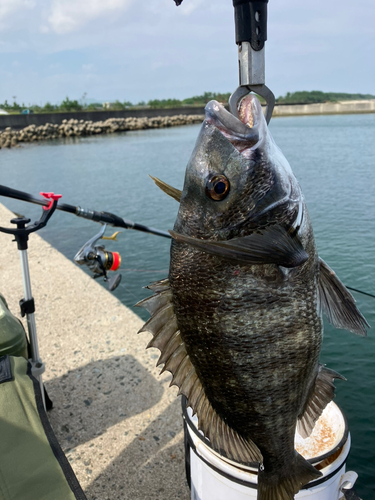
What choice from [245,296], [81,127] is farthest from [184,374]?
[81,127]

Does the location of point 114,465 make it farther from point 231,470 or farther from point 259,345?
point 259,345

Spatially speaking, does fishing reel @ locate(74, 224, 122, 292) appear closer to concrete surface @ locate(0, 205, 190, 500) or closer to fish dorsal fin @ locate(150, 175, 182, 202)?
concrete surface @ locate(0, 205, 190, 500)

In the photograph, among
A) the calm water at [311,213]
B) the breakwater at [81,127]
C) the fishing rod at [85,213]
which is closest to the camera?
the fishing rod at [85,213]

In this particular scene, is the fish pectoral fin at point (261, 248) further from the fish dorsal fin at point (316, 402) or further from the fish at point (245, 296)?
the fish dorsal fin at point (316, 402)

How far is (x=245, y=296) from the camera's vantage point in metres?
1.40

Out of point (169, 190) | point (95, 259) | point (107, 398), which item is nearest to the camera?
point (169, 190)

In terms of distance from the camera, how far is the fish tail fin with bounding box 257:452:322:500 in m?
1.60

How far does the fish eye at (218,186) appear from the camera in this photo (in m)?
1.44

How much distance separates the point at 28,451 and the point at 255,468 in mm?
1085

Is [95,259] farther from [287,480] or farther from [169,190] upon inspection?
[287,480]

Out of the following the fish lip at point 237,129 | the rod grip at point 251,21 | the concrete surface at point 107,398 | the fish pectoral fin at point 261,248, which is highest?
the rod grip at point 251,21

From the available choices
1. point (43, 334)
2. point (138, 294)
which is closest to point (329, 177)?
point (138, 294)

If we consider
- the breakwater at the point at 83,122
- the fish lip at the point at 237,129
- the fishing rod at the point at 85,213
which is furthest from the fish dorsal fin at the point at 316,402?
the breakwater at the point at 83,122

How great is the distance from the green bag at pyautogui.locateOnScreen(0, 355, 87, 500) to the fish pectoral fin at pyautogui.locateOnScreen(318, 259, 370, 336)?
4.51ft
